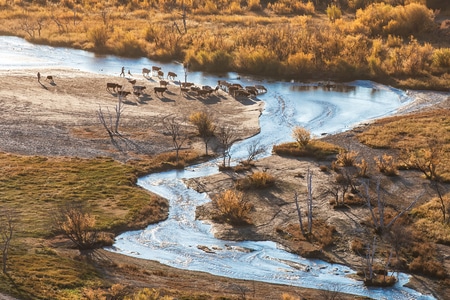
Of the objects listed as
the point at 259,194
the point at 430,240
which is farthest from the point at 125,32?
the point at 430,240

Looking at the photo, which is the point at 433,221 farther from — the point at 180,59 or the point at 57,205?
the point at 180,59

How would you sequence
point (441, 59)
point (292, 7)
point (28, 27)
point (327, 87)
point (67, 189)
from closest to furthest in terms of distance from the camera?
point (67, 189)
point (327, 87)
point (441, 59)
point (28, 27)
point (292, 7)

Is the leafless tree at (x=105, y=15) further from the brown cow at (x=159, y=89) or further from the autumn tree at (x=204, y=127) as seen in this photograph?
the autumn tree at (x=204, y=127)

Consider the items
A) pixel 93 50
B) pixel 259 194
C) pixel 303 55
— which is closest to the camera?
pixel 259 194

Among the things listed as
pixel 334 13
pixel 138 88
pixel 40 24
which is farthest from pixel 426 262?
pixel 40 24

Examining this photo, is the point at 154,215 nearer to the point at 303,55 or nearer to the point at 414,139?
the point at 414,139

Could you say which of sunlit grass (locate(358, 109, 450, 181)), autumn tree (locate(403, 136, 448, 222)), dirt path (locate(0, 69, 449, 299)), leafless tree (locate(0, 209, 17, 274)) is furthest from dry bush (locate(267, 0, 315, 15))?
leafless tree (locate(0, 209, 17, 274))
